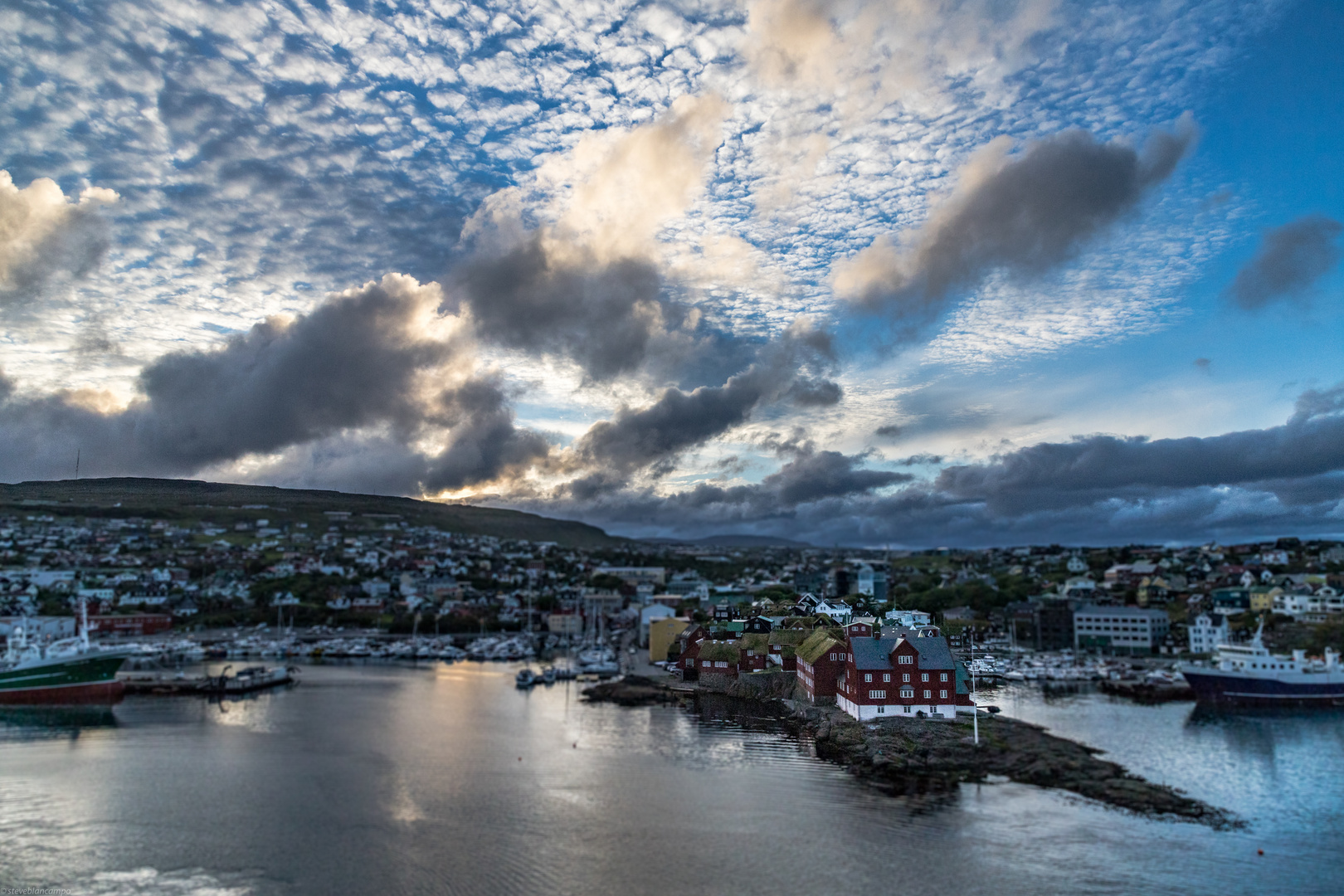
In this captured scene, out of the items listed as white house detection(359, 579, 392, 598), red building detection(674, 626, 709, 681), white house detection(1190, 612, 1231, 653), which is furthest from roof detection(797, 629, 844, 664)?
white house detection(359, 579, 392, 598)

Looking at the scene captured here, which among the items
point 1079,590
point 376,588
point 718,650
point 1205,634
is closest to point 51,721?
point 718,650

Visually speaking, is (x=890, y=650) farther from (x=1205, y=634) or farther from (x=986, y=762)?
(x=1205, y=634)

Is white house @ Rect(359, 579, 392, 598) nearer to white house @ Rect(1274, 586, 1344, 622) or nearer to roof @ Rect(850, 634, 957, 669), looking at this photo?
roof @ Rect(850, 634, 957, 669)

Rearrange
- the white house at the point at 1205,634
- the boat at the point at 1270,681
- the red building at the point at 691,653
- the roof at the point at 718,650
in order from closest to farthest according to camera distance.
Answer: the roof at the point at 718,650 → the boat at the point at 1270,681 → the red building at the point at 691,653 → the white house at the point at 1205,634

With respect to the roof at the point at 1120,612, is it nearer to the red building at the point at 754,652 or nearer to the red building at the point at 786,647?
the red building at the point at 786,647

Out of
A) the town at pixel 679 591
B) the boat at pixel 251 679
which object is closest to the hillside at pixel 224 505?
the town at pixel 679 591

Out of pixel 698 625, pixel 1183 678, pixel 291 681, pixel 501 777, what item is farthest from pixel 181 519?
pixel 1183 678
